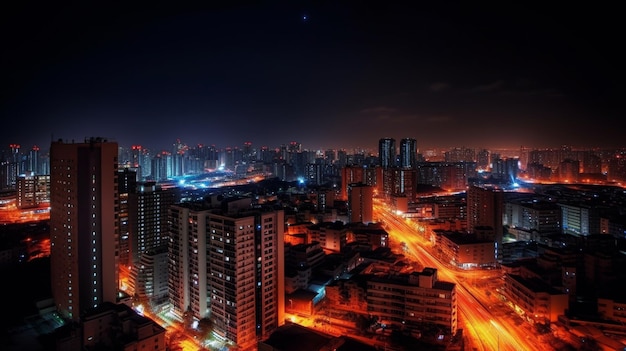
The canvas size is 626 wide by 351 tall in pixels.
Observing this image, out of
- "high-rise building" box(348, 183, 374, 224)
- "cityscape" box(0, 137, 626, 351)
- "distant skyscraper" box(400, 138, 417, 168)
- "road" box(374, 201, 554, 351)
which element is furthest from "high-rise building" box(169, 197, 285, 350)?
"distant skyscraper" box(400, 138, 417, 168)

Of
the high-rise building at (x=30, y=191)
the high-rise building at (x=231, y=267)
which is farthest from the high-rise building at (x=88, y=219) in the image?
the high-rise building at (x=30, y=191)

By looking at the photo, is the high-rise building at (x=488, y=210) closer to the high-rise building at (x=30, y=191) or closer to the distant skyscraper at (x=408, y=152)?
the distant skyscraper at (x=408, y=152)

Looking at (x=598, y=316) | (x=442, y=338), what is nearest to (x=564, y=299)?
(x=598, y=316)

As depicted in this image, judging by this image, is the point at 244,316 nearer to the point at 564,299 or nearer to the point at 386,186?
the point at 564,299

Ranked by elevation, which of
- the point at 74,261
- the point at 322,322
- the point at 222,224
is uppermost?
the point at 222,224

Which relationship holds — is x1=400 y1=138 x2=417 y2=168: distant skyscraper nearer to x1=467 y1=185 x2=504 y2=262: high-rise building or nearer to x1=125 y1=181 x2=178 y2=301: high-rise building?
x1=467 y1=185 x2=504 y2=262: high-rise building

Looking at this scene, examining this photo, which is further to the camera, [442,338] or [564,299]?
[564,299]
